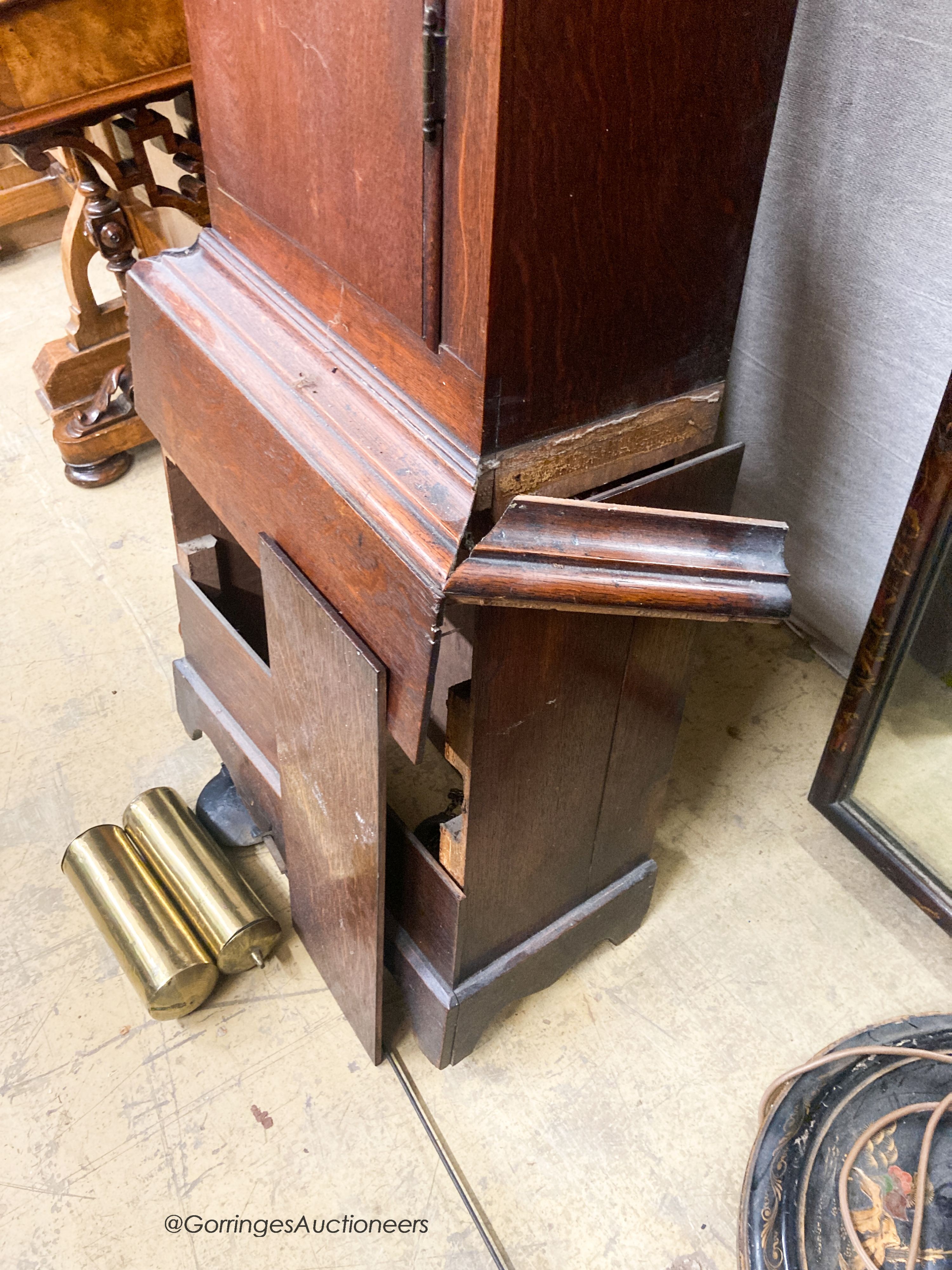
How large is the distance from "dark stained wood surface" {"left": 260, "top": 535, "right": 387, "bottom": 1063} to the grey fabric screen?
1.14 m

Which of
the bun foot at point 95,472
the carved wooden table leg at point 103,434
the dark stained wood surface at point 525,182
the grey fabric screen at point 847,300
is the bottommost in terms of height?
the bun foot at point 95,472

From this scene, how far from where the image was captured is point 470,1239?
4.55ft

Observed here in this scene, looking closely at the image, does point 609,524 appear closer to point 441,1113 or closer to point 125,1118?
point 441,1113

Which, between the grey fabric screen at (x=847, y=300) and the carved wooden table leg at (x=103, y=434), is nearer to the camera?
the grey fabric screen at (x=847, y=300)

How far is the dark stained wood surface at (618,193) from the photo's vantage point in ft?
2.71

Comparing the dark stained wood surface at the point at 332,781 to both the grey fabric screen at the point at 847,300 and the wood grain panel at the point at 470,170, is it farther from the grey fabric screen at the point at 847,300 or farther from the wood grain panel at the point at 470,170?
the grey fabric screen at the point at 847,300

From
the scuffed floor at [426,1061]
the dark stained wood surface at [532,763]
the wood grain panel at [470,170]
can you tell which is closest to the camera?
the wood grain panel at [470,170]

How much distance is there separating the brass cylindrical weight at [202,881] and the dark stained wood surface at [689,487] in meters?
0.93

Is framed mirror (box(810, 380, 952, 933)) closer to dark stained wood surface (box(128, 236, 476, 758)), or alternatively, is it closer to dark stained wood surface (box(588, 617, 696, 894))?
dark stained wood surface (box(588, 617, 696, 894))

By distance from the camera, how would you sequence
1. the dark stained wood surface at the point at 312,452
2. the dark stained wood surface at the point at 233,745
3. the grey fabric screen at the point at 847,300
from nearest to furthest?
1. the dark stained wood surface at the point at 312,452
2. the grey fabric screen at the point at 847,300
3. the dark stained wood surface at the point at 233,745

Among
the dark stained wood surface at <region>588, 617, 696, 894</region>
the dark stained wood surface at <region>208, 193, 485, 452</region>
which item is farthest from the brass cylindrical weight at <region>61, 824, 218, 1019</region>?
the dark stained wood surface at <region>208, 193, 485, 452</region>

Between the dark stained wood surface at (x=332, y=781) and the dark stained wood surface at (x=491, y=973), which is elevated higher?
the dark stained wood surface at (x=332, y=781)

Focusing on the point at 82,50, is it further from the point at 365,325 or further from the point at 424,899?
the point at 424,899

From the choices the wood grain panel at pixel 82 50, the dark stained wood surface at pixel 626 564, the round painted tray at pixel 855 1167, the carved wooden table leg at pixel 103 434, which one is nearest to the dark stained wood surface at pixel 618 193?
the dark stained wood surface at pixel 626 564
